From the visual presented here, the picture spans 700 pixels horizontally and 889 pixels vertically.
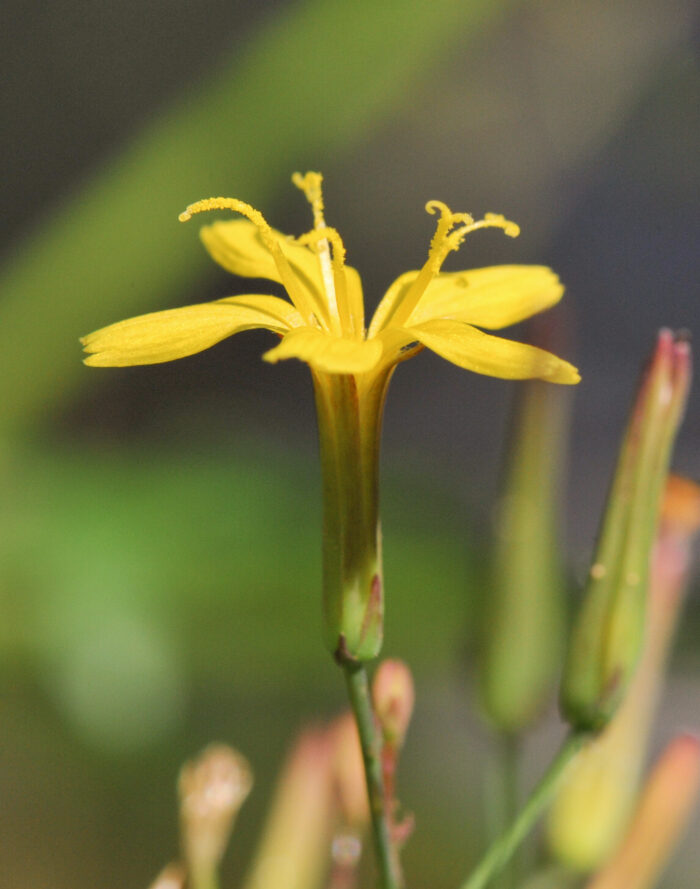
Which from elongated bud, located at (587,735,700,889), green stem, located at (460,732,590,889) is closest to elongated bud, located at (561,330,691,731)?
green stem, located at (460,732,590,889)

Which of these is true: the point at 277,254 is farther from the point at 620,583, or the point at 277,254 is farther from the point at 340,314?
the point at 620,583

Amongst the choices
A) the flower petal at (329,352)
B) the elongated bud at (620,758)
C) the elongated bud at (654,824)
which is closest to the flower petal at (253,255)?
the flower petal at (329,352)

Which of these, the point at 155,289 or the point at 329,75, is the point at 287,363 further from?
the point at 329,75

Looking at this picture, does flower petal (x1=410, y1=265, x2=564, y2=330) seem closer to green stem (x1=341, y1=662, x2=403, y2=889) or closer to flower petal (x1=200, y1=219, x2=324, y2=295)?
flower petal (x1=200, y1=219, x2=324, y2=295)

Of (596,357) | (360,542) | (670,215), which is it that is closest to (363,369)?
(360,542)

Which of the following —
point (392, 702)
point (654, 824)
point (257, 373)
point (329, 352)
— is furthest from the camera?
point (257, 373)

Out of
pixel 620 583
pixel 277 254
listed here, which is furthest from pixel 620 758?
pixel 277 254

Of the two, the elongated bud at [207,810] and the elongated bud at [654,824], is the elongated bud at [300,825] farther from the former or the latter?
the elongated bud at [654,824]
